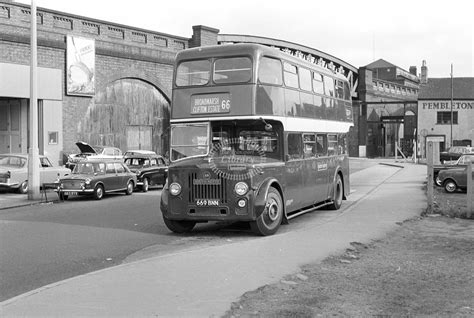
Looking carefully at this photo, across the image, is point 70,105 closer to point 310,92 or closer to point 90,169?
point 90,169

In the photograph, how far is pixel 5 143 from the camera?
99.2ft

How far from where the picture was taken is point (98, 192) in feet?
65.0

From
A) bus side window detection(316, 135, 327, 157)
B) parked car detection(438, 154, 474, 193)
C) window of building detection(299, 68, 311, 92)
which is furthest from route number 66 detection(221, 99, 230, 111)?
parked car detection(438, 154, 474, 193)

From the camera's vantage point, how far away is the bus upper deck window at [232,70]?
11391 millimetres

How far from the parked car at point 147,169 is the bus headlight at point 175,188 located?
39.9ft

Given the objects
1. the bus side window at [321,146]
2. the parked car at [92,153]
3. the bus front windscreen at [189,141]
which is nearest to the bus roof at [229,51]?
the bus front windscreen at [189,141]

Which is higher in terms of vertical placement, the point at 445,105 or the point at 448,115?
the point at 445,105

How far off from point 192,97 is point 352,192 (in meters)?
12.1

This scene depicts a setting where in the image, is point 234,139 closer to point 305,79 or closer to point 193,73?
point 193,73

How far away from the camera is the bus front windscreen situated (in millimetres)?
11406

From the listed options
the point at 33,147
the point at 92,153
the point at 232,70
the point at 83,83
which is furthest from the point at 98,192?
the point at 83,83

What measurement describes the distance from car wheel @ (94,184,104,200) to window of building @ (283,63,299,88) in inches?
377

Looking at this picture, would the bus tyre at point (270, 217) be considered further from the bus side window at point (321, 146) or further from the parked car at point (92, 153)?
the parked car at point (92, 153)

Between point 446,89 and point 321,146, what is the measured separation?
2198 inches
